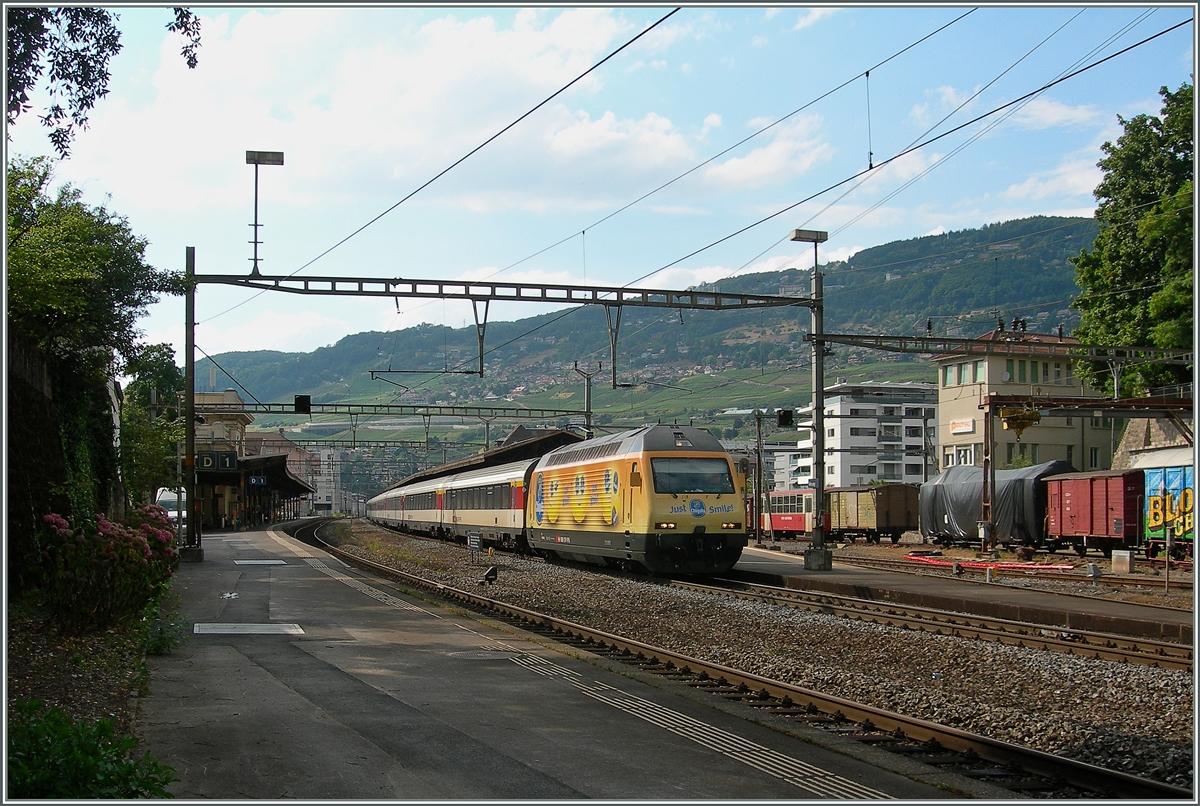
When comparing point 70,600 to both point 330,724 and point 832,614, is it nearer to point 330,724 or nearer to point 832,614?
point 330,724

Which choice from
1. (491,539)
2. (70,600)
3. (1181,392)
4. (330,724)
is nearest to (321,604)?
(70,600)

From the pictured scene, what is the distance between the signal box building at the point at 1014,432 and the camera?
69938 millimetres

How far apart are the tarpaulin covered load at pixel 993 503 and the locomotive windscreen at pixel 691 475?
52.6 feet

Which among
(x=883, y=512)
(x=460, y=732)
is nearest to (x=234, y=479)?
(x=883, y=512)

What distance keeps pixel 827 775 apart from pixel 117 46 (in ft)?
29.3

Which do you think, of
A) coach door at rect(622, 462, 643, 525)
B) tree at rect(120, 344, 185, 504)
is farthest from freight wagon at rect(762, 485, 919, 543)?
tree at rect(120, 344, 185, 504)

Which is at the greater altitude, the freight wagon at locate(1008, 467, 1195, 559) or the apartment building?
the apartment building

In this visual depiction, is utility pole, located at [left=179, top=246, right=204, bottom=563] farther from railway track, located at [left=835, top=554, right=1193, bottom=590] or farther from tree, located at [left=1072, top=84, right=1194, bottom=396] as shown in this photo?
tree, located at [left=1072, top=84, right=1194, bottom=396]

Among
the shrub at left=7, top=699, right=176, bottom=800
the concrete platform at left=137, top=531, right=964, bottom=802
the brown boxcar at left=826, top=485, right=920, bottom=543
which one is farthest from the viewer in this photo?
the brown boxcar at left=826, top=485, right=920, bottom=543

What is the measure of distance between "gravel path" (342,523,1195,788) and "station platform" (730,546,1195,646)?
2.81 metres

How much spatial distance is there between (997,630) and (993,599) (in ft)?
16.4

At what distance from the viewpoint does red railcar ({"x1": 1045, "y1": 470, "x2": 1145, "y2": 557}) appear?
101 feet

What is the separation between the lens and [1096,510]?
31891mm

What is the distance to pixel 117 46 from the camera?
399 inches
